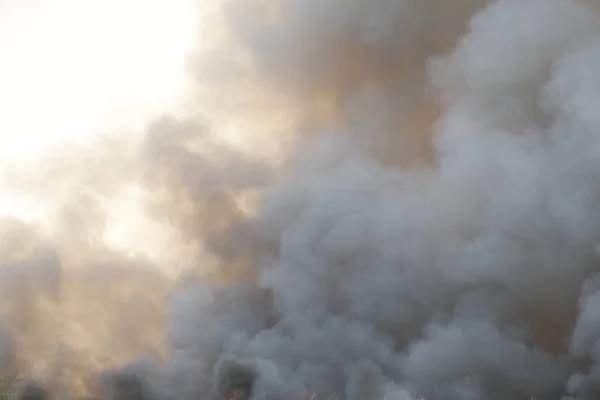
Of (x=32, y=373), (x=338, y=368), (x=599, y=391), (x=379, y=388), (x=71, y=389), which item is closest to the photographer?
(x=599, y=391)

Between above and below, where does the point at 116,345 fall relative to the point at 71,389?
above

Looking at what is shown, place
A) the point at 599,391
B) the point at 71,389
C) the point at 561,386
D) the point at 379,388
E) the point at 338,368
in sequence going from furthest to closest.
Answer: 1. the point at 71,389
2. the point at 338,368
3. the point at 379,388
4. the point at 561,386
5. the point at 599,391

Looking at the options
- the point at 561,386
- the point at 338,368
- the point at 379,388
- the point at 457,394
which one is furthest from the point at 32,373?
the point at 561,386

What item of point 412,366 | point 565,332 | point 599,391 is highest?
point 565,332

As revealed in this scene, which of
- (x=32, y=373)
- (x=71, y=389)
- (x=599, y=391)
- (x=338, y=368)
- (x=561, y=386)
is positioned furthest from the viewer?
(x=32, y=373)

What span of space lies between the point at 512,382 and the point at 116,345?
44.4m

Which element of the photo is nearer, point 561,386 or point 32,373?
point 561,386

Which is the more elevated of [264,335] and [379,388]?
[264,335]

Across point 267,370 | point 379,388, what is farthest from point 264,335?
point 379,388

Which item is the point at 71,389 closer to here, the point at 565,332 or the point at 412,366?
the point at 412,366

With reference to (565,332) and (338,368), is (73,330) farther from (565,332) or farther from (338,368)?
(565,332)

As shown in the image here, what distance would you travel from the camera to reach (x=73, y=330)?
257ft

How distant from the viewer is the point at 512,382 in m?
54.7

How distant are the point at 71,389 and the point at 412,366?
34.5 meters
